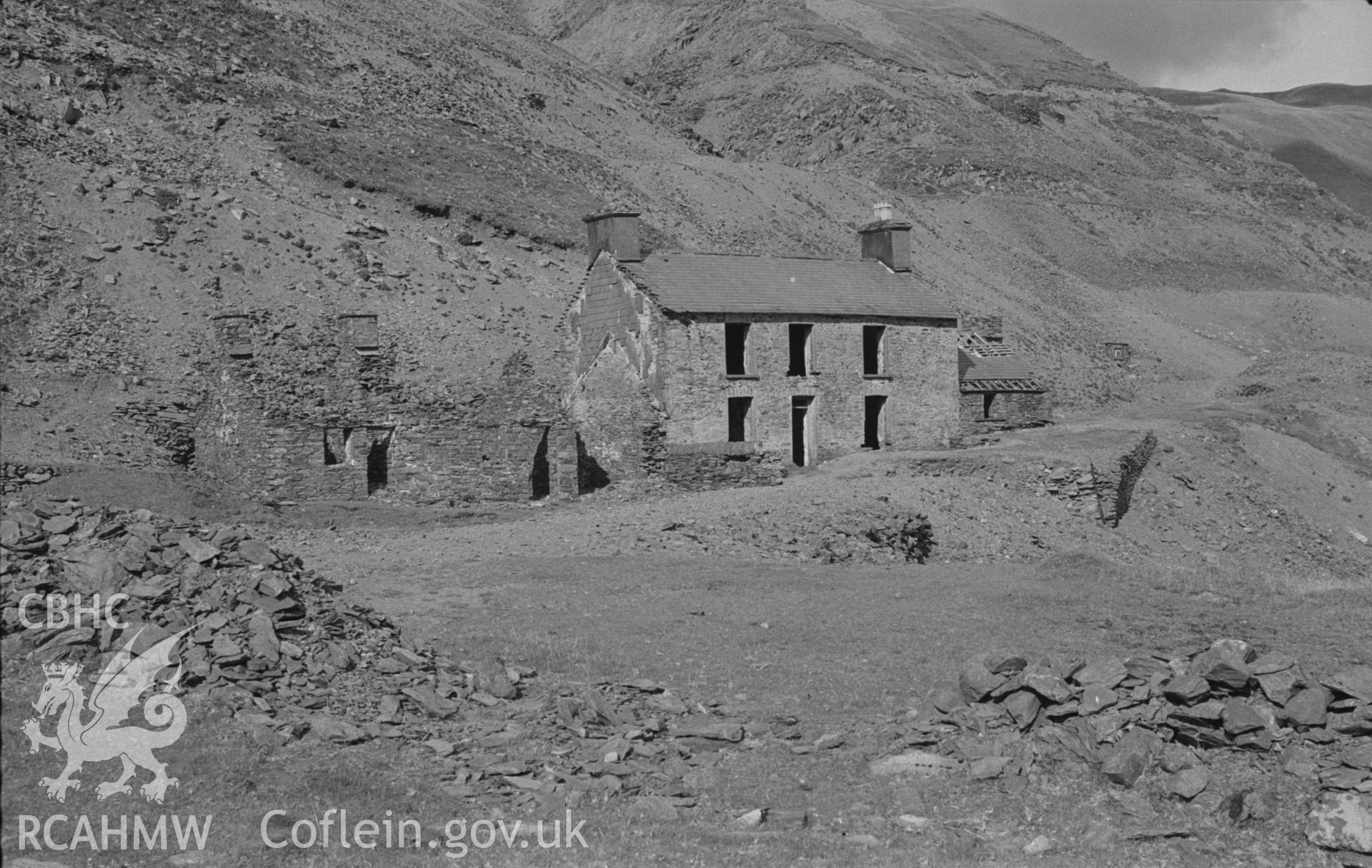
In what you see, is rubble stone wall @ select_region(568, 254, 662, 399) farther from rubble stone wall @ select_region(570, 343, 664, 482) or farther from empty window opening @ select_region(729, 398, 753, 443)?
empty window opening @ select_region(729, 398, 753, 443)

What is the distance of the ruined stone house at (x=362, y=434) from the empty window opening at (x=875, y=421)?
444 inches

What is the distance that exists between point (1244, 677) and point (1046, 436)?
28004mm

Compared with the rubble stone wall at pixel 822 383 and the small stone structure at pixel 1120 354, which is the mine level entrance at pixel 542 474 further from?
the small stone structure at pixel 1120 354

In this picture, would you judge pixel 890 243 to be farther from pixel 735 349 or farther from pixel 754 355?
pixel 754 355

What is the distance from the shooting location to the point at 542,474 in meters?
33.1

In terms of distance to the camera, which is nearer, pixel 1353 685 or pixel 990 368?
pixel 1353 685

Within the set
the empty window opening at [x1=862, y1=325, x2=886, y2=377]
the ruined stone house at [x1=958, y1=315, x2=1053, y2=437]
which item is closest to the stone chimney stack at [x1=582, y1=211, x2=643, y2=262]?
the empty window opening at [x1=862, y1=325, x2=886, y2=377]

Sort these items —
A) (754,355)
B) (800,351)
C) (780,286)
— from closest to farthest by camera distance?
(754,355) → (780,286) → (800,351)

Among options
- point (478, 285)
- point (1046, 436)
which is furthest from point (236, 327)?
point (1046, 436)

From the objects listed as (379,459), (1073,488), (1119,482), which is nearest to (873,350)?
(1119,482)

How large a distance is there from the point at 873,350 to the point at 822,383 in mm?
2722

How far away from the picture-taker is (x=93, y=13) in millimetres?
58500

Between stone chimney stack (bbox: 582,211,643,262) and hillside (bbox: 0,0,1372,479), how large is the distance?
5.34 m

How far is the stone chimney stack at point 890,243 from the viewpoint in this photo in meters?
44.2
